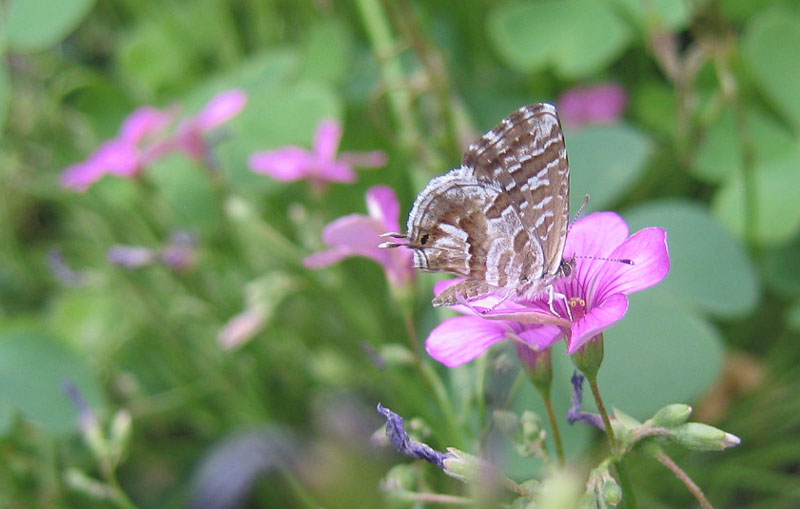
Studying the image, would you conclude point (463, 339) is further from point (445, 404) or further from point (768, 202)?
point (768, 202)

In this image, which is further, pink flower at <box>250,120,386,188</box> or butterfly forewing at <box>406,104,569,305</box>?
pink flower at <box>250,120,386,188</box>

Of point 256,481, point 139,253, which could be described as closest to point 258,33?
point 139,253

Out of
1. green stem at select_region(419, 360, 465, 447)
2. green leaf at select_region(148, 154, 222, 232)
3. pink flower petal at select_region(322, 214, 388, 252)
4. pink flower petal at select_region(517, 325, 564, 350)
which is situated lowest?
green stem at select_region(419, 360, 465, 447)

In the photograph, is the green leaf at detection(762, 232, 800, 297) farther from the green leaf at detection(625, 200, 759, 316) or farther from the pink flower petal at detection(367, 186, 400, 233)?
the pink flower petal at detection(367, 186, 400, 233)

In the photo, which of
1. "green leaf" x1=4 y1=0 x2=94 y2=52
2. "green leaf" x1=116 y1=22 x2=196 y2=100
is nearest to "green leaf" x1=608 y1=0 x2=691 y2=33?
"green leaf" x1=4 y1=0 x2=94 y2=52

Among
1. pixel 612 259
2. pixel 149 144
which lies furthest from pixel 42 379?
pixel 612 259

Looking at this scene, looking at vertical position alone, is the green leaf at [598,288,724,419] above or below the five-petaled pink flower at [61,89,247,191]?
below

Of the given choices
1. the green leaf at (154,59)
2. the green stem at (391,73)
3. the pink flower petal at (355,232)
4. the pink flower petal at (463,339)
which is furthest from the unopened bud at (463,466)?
the green leaf at (154,59)
